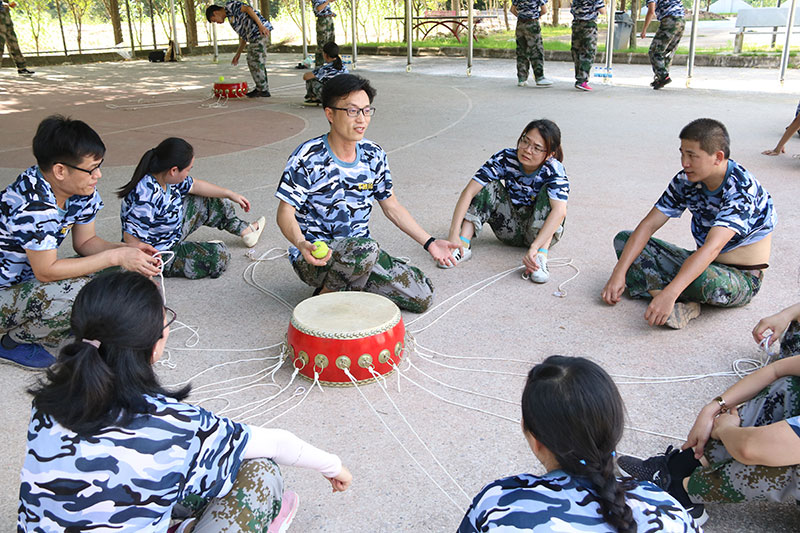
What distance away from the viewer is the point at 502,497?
1.46m

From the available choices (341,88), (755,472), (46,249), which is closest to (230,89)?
(341,88)

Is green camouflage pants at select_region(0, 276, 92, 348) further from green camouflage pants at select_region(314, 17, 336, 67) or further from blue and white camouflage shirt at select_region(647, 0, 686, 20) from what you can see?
blue and white camouflage shirt at select_region(647, 0, 686, 20)

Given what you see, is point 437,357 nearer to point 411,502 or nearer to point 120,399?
point 411,502

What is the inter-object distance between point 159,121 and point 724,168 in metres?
7.10

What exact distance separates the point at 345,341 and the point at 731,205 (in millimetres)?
1771

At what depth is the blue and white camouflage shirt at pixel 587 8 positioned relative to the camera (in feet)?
32.6

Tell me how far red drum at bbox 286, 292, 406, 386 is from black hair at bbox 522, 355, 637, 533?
4.58ft

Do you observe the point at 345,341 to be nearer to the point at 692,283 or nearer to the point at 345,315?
the point at 345,315

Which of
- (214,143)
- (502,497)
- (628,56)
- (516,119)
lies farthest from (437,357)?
(628,56)

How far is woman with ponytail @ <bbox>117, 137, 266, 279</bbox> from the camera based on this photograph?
3.69 metres

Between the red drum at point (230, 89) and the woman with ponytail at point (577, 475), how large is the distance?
952 cm

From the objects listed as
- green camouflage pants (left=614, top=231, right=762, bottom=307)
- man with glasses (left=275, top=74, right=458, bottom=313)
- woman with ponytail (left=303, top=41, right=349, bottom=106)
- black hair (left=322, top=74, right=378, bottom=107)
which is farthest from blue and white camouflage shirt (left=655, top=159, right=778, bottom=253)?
woman with ponytail (left=303, top=41, right=349, bottom=106)

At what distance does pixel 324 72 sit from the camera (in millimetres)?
9297

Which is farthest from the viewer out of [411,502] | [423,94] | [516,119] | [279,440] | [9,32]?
[9,32]
